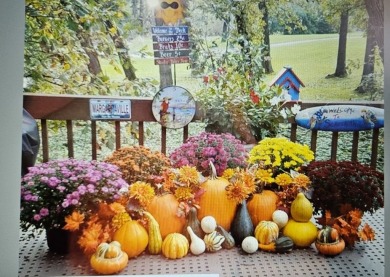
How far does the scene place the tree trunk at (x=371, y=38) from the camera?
2162 mm

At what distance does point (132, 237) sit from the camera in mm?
2143

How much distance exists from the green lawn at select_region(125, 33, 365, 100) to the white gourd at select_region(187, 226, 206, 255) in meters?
0.62

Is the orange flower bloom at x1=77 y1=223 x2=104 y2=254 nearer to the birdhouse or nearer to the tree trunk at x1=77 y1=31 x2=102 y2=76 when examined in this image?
the tree trunk at x1=77 y1=31 x2=102 y2=76

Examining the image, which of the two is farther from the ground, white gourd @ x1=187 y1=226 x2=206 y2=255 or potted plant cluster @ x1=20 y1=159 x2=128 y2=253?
potted plant cluster @ x1=20 y1=159 x2=128 y2=253

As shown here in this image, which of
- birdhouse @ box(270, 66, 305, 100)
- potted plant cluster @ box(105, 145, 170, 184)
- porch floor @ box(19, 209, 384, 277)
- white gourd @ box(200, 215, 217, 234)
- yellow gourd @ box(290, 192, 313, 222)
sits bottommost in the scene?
porch floor @ box(19, 209, 384, 277)

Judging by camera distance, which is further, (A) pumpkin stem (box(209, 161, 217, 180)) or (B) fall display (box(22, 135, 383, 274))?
(A) pumpkin stem (box(209, 161, 217, 180))

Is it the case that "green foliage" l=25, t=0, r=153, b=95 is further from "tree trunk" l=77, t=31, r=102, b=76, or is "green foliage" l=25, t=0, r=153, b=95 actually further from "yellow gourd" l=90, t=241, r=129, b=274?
"yellow gourd" l=90, t=241, r=129, b=274

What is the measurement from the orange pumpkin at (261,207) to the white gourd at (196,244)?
249 mm

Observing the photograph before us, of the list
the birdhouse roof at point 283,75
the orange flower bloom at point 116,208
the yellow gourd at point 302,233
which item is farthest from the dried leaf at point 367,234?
the orange flower bloom at point 116,208

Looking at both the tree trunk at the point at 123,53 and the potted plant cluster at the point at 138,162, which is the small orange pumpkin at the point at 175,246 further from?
the tree trunk at the point at 123,53

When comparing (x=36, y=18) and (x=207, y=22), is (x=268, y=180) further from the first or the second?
(x=36, y=18)

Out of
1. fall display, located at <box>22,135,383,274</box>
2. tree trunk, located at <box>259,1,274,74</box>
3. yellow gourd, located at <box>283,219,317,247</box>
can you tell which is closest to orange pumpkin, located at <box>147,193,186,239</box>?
fall display, located at <box>22,135,383,274</box>

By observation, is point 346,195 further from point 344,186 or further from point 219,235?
point 219,235

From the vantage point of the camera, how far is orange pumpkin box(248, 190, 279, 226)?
2246mm
